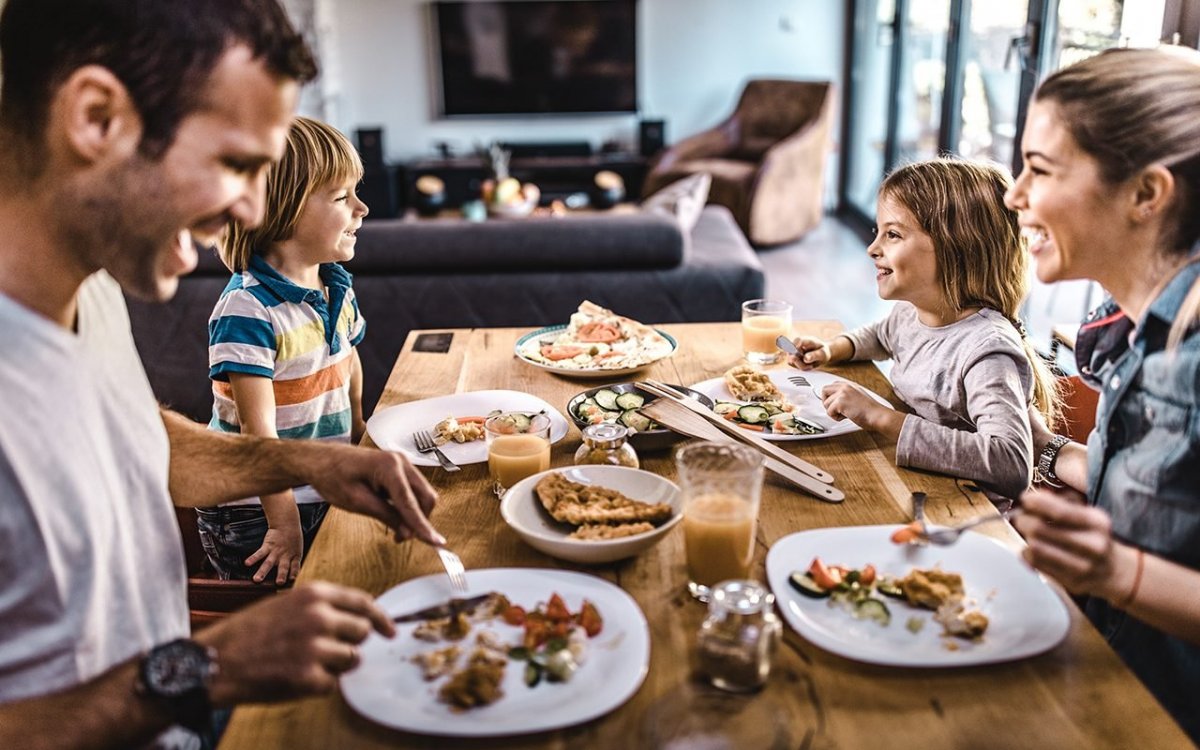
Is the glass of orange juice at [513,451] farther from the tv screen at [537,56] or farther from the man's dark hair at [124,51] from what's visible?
the tv screen at [537,56]

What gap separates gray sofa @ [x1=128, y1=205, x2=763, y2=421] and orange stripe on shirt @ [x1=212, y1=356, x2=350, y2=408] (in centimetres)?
150

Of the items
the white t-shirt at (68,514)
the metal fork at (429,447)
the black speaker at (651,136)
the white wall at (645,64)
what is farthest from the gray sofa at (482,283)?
the white wall at (645,64)

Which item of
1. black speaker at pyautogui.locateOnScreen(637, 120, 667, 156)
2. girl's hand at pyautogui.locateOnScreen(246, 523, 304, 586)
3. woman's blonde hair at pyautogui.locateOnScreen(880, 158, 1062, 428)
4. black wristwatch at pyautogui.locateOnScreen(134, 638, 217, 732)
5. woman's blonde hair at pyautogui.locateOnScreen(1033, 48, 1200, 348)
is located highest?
woman's blonde hair at pyautogui.locateOnScreen(1033, 48, 1200, 348)

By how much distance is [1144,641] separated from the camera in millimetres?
1291

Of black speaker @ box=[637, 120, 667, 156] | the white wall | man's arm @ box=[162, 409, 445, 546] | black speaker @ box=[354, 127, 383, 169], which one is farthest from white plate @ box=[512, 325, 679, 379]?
the white wall

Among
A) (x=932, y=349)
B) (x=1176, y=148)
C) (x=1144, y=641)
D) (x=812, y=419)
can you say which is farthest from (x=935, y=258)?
(x=1144, y=641)

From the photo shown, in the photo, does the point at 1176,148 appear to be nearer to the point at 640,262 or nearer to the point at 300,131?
the point at 300,131

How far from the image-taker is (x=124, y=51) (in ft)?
3.12

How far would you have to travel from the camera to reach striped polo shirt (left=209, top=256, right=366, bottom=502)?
70.5 inches

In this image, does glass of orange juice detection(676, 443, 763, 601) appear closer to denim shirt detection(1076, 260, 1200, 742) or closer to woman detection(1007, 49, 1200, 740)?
woman detection(1007, 49, 1200, 740)

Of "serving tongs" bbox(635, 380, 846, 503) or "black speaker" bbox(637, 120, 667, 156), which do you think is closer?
"serving tongs" bbox(635, 380, 846, 503)

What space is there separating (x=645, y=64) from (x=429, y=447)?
727 centimetres

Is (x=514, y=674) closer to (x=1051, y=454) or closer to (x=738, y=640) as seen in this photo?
(x=738, y=640)

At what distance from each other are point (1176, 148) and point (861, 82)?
729cm
